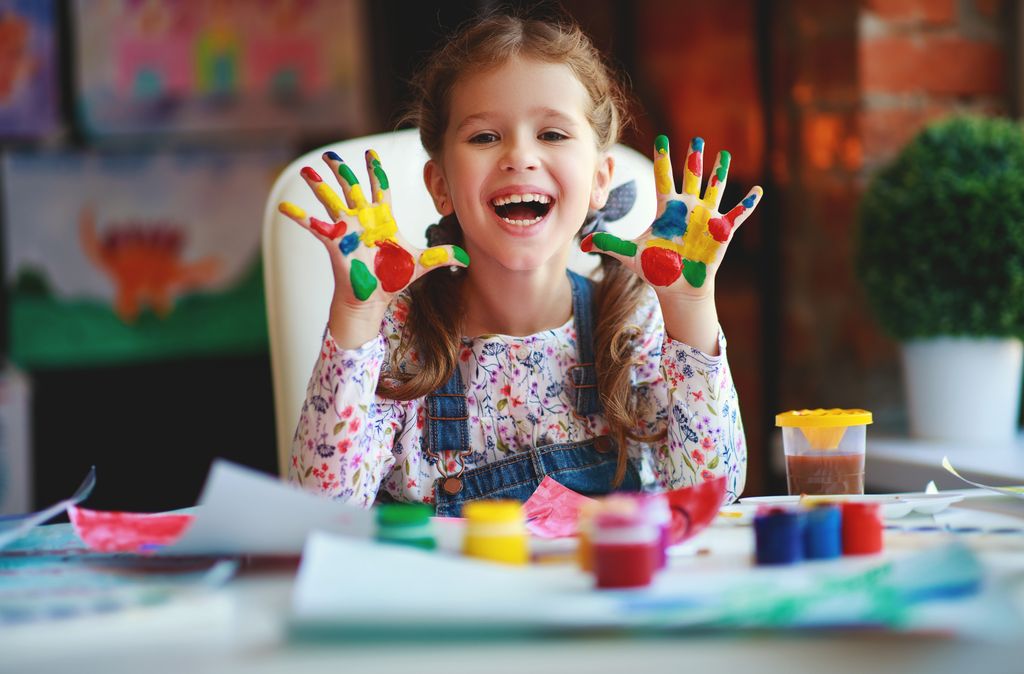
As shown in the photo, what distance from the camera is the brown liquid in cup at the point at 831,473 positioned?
2.65ft

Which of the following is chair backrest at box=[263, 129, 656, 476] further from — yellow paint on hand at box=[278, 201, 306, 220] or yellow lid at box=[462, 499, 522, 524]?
yellow lid at box=[462, 499, 522, 524]

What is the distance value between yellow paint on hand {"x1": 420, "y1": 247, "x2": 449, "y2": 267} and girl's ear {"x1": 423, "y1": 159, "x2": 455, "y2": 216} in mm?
294

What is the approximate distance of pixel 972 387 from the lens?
1585 millimetres

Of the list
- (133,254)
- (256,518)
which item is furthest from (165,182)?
(256,518)

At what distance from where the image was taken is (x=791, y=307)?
2.01 m

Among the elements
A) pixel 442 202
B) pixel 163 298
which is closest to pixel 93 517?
pixel 442 202

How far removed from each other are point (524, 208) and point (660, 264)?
22 centimetres

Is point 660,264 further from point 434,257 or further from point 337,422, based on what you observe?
point 337,422

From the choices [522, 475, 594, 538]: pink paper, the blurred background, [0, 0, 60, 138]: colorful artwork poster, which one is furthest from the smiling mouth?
[0, 0, 60, 138]: colorful artwork poster

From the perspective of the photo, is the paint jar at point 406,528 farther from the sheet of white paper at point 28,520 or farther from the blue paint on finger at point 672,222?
the blue paint on finger at point 672,222

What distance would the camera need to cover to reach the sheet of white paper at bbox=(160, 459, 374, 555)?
0.55 metres

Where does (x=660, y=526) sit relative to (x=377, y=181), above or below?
below

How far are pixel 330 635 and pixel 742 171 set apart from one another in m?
1.84

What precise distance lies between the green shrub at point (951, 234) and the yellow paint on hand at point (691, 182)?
0.78 meters
